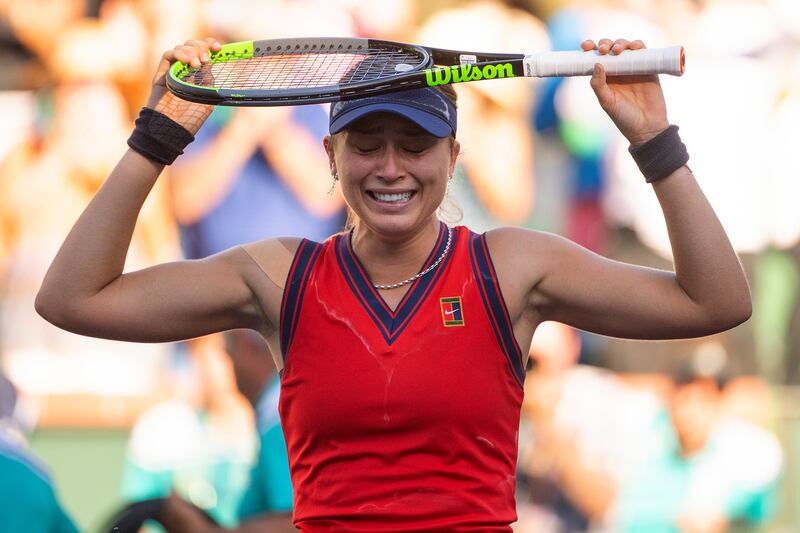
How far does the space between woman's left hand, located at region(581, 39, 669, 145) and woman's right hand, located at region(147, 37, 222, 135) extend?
30.3 inches

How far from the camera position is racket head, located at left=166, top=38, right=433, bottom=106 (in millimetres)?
2479

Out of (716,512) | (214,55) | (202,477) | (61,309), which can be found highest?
(214,55)

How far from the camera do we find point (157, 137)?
2.51m

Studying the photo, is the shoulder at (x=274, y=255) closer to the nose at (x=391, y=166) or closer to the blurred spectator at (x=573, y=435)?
the nose at (x=391, y=166)

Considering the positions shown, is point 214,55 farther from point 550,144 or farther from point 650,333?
point 550,144

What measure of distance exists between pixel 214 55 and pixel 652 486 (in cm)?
513

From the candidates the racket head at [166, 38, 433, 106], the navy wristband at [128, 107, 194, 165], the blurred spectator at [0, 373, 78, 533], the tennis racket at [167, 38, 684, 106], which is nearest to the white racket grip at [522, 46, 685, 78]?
the tennis racket at [167, 38, 684, 106]

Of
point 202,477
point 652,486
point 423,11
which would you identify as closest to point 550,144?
point 423,11

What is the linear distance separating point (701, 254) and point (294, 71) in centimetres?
94

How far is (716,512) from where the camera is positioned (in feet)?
23.1

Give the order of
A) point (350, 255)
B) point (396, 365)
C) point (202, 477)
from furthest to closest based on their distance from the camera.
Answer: point (202, 477), point (350, 255), point (396, 365)

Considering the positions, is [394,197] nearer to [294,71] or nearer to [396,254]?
[396,254]

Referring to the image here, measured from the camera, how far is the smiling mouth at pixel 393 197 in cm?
245

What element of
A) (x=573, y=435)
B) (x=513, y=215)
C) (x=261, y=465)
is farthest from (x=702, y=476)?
(x=261, y=465)
